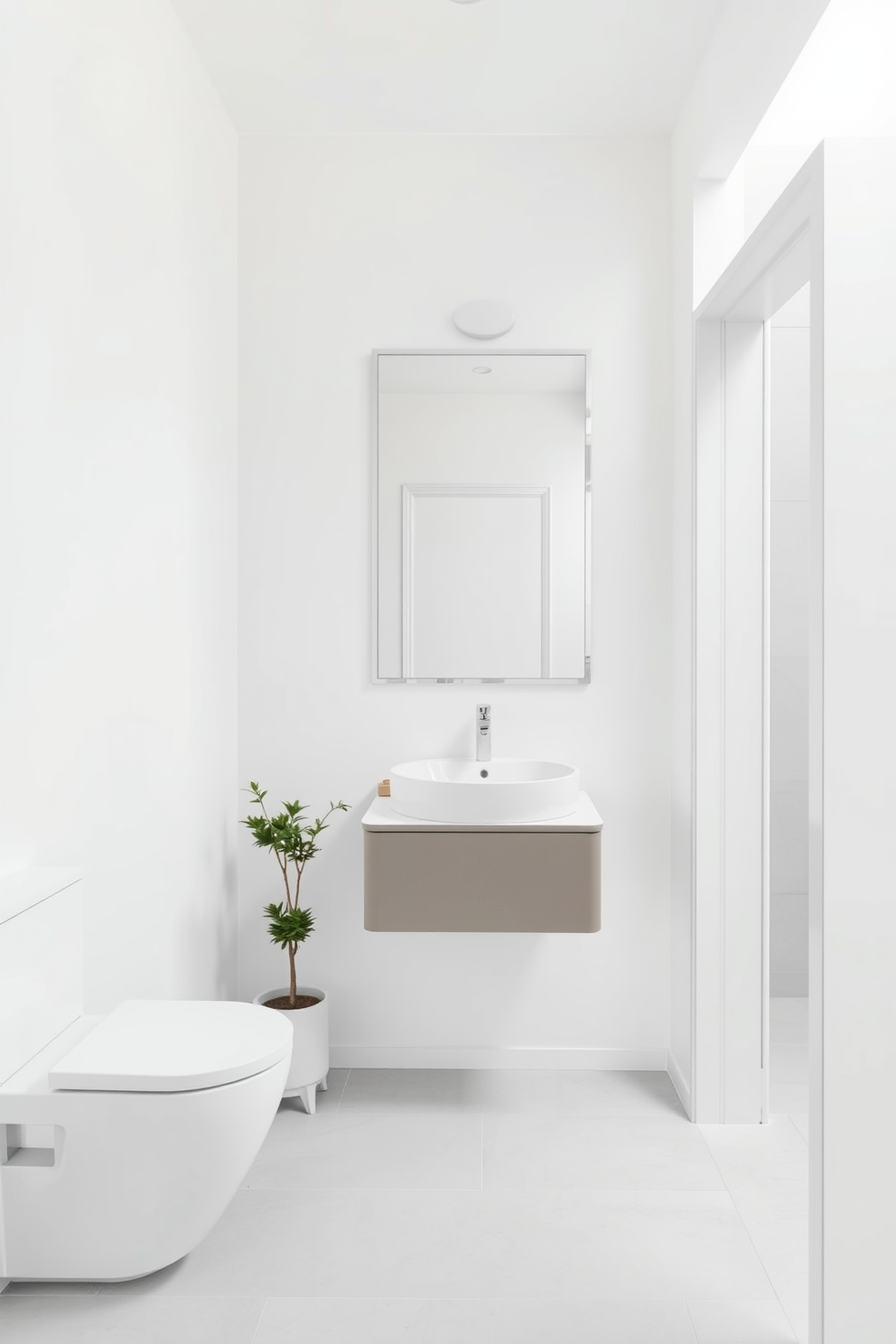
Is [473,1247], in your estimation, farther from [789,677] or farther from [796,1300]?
[789,677]

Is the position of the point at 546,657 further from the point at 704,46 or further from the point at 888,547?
the point at 704,46

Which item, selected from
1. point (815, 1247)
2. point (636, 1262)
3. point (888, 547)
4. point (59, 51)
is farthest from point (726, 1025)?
point (59, 51)

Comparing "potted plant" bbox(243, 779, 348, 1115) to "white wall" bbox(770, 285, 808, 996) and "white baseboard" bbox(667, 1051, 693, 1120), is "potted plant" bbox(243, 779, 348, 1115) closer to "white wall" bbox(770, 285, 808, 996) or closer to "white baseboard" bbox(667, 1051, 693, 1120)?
"white baseboard" bbox(667, 1051, 693, 1120)

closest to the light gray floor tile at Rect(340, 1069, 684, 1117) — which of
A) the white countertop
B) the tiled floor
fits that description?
the tiled floor

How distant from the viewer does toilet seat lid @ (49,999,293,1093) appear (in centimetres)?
158

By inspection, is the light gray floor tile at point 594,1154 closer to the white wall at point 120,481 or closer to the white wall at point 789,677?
the white wall at point 120,481

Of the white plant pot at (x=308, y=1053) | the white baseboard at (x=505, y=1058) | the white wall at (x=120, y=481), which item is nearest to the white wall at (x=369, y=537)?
the white baseboard at (x=505, y=1058)

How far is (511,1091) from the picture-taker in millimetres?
2652

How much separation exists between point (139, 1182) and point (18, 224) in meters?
1.60

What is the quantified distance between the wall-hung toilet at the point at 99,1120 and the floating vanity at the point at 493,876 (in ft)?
2.08

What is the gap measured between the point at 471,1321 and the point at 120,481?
5.65 feet

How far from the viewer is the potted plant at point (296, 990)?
2498 mm

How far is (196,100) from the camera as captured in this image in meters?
2.40

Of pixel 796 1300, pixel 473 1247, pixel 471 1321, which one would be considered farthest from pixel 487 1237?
pixel 796 1300
